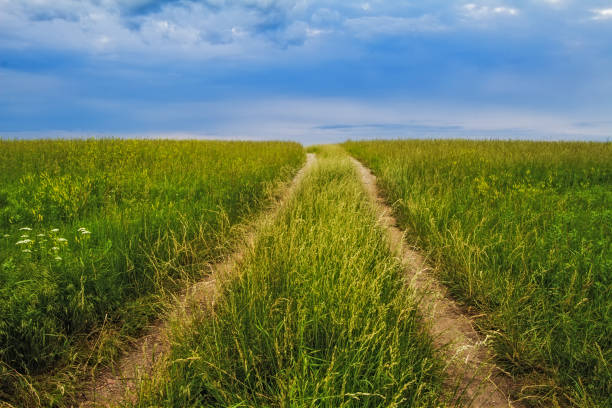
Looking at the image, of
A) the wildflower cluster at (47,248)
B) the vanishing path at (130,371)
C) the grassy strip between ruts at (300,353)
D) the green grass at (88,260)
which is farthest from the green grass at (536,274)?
the wildflower cluster at (47,248)

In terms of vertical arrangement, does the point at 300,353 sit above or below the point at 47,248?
below

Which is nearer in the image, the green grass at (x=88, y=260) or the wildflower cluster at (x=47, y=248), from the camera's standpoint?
the green grass at (x=88, y=260)

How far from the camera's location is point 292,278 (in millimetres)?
3014

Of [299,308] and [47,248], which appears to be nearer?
[299,308]

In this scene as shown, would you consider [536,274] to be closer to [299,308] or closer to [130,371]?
[299,308]

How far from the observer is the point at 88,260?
3457mm

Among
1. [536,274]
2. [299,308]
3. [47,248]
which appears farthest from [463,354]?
[47,248]

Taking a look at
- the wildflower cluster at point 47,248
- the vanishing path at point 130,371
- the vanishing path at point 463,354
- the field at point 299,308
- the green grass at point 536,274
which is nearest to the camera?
the field at point 299,308

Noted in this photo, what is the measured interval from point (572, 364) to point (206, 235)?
447 cm

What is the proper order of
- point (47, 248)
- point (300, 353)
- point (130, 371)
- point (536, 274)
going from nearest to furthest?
point (300, 353) < point (130, 371) < point (536, 274) < point (47, 248)

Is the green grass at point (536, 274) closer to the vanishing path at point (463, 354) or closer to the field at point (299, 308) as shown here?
the field at point (299, 308)

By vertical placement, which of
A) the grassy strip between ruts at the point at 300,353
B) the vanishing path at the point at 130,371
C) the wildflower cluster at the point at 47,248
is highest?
the wildflower cluster at the point at 47,248

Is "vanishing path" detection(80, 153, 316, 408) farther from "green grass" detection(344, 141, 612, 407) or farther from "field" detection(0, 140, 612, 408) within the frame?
"green grass" detection(344, 141, 612, 407)

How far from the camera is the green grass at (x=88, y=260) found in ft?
8.91
